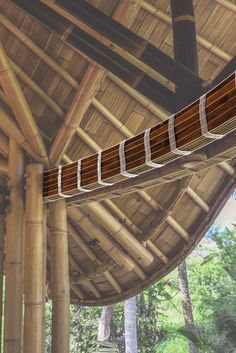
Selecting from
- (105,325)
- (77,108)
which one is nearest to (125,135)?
(77,108)

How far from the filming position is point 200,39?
13.1 ft

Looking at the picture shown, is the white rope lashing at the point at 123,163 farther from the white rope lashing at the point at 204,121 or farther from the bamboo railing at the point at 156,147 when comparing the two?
the white rope lashing at the point at 204,121

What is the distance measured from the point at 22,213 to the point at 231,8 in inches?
114

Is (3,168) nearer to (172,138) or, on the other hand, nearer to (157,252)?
(157,252)

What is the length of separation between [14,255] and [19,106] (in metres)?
1.51

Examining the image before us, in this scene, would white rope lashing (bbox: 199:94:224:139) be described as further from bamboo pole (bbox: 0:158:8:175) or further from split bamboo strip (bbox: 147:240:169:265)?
split bamboo strip (bbox: 147:240:169:265)

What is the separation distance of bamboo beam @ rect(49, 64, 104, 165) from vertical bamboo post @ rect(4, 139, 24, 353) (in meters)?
0.40

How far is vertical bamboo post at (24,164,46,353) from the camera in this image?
12.2ft

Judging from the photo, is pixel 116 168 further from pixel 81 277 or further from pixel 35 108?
pixel 81 277

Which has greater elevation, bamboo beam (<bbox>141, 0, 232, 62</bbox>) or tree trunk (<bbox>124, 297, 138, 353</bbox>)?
bamboo beam (<bbox>141, 0, 232, 62</bbox>)

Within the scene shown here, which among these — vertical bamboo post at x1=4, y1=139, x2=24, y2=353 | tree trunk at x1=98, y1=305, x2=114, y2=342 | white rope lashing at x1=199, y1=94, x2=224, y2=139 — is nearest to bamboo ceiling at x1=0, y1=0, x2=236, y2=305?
vertical bamboo post at x1=4, y1=139, x2=24, y2=353

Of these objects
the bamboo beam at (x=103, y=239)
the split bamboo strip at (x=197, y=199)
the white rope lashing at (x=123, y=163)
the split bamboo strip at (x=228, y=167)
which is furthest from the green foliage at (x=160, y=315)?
the white rope lashing at (x=123, y=163)

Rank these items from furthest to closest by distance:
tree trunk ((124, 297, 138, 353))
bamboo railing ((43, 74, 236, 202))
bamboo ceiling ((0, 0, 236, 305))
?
tree trunk ((124, 297, 138, 353)), bamboo ceiling ((0, 0, 236, 305)), bamboo railing ((43, 74, 236, 202))

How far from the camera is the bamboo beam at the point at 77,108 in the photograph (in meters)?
3.75
